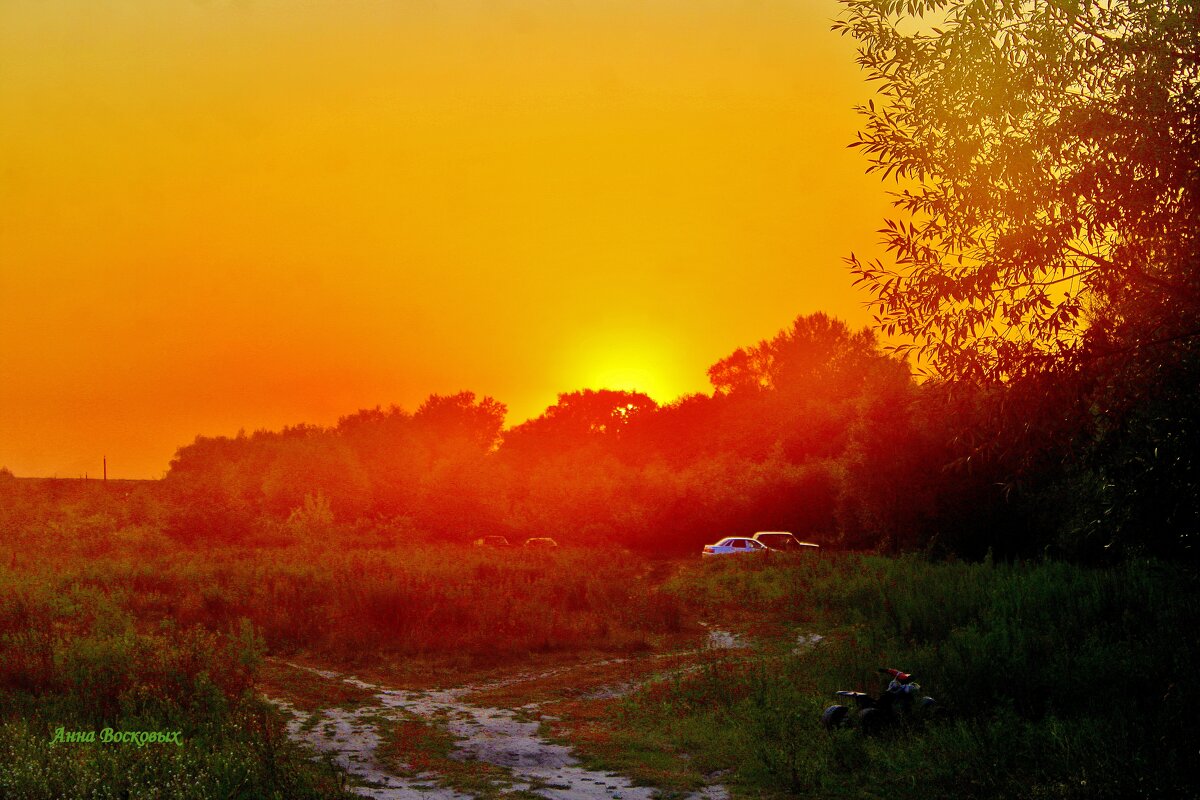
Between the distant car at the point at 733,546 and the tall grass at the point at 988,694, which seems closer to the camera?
the tall grass at the point at 988,694

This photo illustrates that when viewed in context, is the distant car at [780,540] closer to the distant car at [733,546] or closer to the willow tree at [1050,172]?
the distant car at [733,546]

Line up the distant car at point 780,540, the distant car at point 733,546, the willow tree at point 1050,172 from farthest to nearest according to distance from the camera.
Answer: the distant car at point 780,540
the distant car at point 733,546
the willow tree at point 1050,172

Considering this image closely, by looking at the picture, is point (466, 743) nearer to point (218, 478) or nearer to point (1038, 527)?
point (1038, 527)

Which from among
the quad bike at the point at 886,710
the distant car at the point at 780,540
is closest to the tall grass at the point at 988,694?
the quad bike at the point at 886,710

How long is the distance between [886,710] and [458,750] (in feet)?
19.1

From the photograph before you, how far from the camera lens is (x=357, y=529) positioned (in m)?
51.7

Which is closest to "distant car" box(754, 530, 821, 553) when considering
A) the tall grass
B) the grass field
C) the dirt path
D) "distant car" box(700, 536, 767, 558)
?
"distant car" box(700, 536, 767, 558)

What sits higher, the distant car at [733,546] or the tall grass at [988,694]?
the distant car at [733,546]

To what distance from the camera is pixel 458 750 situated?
12.8m

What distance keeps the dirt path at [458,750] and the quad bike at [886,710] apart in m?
2.67

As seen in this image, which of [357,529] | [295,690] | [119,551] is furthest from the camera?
[357,529]

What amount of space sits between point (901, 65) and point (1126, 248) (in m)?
3.33

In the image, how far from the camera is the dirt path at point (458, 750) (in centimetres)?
1077

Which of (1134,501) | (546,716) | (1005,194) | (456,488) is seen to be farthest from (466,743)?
(456,488)
